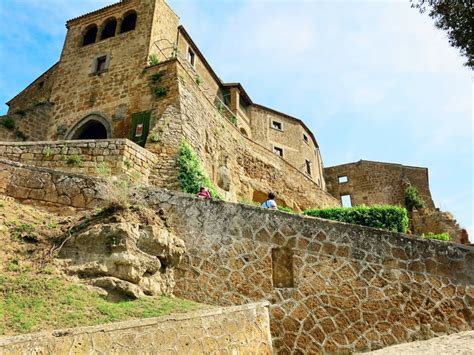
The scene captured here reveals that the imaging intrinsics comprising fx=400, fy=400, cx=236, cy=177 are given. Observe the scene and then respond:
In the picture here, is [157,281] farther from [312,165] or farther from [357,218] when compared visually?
[312,165]

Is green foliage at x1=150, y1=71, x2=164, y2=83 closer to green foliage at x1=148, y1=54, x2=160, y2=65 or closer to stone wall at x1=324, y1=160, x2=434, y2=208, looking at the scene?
green foliage at x1=148, y1=54, x2=160, y2=65

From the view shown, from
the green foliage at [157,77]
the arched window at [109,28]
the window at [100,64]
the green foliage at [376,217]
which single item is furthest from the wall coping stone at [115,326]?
the arched window at [109,28]

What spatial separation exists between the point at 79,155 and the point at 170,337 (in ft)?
26.5

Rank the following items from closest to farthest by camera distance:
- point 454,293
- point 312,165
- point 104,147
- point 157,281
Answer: point 157,281
point 454,293
point 104,147
point 312,165

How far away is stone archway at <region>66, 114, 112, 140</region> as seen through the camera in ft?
52.7

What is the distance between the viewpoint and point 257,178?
1980cm

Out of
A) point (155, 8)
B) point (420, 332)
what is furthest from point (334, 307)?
point (155, 8)

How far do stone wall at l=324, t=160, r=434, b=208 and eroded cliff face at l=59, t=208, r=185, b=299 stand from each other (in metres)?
27.7

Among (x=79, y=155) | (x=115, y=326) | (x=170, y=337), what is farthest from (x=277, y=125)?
(x=115, y=326)

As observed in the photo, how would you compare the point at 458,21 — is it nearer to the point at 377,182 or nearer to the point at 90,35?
the point at 90,35

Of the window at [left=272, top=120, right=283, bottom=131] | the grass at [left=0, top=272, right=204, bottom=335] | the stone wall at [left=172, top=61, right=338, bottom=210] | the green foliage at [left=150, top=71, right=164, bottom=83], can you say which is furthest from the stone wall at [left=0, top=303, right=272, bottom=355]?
the window at [left=272, top=120, right=283, bottom=131]

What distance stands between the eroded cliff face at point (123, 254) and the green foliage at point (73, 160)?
515cm

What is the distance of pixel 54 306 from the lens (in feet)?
15.4

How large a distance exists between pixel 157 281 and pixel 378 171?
29.4 meters
